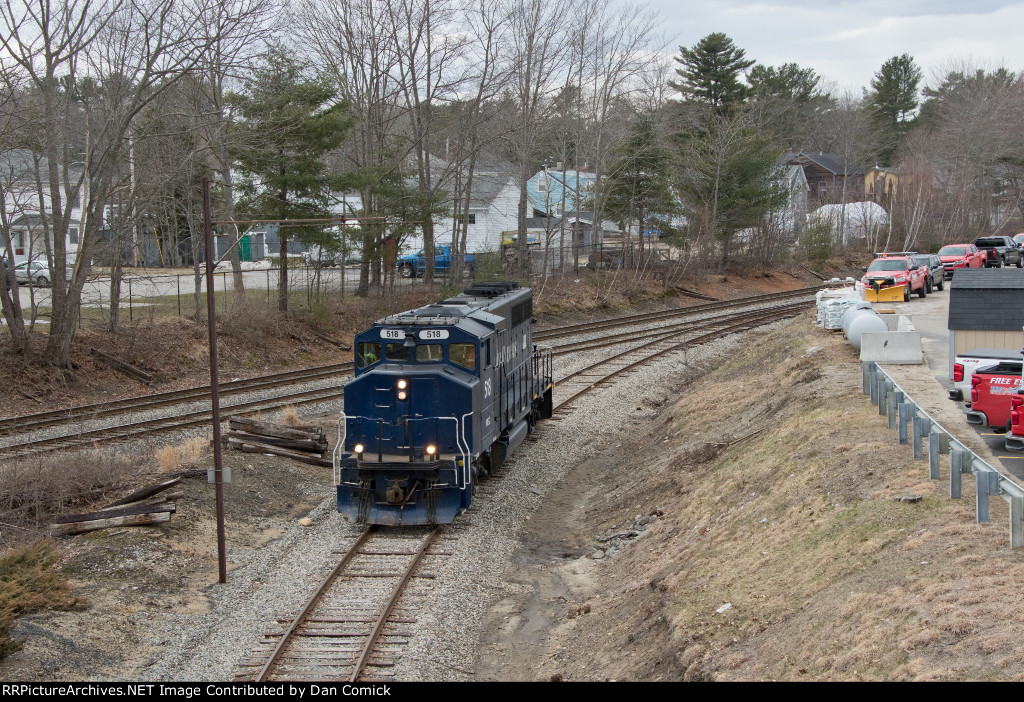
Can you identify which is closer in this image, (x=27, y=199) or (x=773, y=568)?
(x=773, y=568)

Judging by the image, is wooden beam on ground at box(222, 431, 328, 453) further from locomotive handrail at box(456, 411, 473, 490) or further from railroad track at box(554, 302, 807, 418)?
railroad track at box(554, 302, 807, 418)

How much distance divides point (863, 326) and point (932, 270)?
2350cm

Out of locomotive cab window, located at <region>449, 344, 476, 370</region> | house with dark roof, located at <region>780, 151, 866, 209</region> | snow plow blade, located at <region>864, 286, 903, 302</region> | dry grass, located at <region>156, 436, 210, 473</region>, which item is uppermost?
house with dark roof, located at <region>780, 151, 866, 209</region>

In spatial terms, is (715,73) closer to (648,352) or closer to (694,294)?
(694,294)

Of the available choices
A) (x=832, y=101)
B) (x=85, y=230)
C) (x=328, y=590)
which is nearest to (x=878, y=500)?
(x=328, y=590)

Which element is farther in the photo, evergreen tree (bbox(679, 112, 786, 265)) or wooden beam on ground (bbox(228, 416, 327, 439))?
evergreen tree (bbox(679, 112, 786, 265))

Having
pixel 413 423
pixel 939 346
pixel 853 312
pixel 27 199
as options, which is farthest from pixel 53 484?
pixel 27 199

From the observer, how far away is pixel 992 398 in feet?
51.2

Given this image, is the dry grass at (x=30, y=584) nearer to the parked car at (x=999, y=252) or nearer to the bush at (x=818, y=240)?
the parked car at (x=999, y=252)

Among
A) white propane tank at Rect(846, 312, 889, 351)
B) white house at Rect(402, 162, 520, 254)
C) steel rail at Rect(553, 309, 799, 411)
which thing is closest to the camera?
white propane tank at Rect(846, 312, 889, 351)

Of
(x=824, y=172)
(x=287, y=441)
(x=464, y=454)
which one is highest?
(x=824, y=172)

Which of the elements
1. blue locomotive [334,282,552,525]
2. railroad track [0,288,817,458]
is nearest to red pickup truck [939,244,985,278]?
railroad track [0,288,817,458]

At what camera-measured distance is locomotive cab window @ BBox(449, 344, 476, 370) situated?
642 inches

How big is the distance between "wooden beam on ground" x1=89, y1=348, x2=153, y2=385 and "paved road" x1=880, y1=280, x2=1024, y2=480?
22513 millimetres
